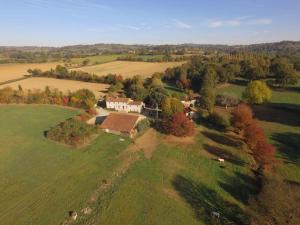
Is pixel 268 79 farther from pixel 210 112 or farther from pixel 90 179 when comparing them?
pixel 90 179

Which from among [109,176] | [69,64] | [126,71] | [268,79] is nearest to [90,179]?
[109,176]

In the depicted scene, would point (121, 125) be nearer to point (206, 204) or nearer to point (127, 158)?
point (127, 158)

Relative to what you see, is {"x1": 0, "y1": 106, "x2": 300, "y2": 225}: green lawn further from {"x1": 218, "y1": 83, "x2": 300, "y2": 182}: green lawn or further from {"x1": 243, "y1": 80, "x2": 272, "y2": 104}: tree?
{"x1": 243, "y1": 80, "x2": 272, "y2": 104}: tree

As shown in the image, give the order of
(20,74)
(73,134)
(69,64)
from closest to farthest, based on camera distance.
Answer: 1. (73,134)
2. (20,74)
3. (69,64)

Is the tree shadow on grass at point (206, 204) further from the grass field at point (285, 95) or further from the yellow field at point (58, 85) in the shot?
the yellow field at point (58, 85)

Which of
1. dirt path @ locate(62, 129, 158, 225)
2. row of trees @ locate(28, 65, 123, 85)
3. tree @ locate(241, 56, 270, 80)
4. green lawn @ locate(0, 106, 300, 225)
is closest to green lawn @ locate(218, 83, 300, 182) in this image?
green lawn @ locate(0, 106, 300, 225)

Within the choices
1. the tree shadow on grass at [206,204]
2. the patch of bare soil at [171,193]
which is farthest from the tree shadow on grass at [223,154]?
the patch of bare soil at [171,193]
